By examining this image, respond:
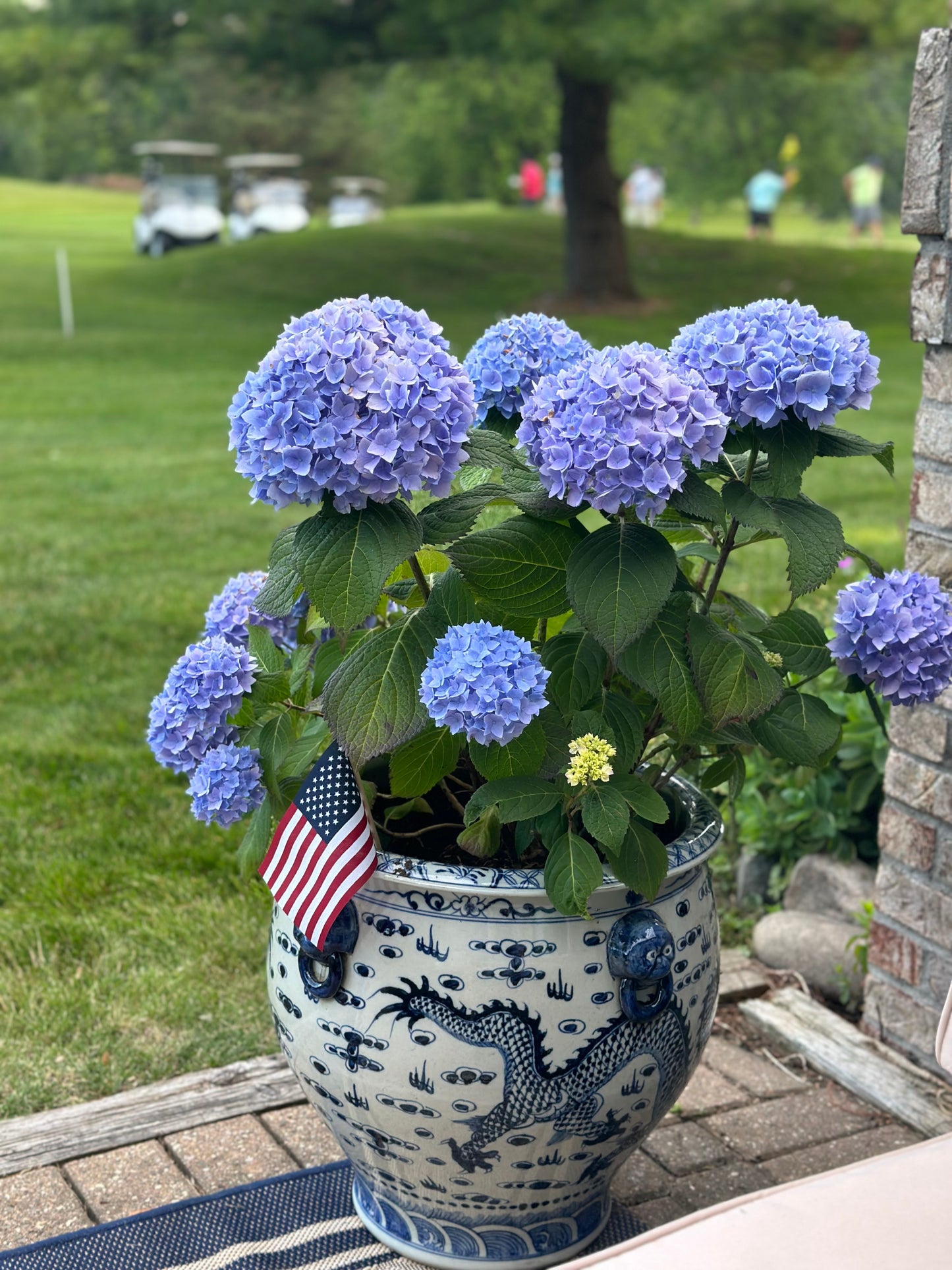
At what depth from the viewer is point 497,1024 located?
67.6 inches

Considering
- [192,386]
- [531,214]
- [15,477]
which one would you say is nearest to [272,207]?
[531,214]

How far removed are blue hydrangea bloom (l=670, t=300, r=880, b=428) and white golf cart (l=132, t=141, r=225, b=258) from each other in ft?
72.9

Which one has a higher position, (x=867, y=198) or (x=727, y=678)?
(x=727, y=678)

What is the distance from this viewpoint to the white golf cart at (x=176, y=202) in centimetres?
2286

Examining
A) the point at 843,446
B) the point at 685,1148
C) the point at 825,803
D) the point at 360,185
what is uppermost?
the point at 843,446

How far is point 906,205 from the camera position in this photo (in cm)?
230

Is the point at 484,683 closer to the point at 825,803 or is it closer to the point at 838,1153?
the point at 838,1153

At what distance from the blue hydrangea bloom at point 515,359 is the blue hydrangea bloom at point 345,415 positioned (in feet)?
1.13

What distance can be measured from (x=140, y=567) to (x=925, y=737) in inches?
158

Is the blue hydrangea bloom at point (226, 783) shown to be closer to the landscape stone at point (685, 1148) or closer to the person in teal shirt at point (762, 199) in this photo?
the landscape stone at point (685, 1148)

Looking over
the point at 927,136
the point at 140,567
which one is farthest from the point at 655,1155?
the point at 140,567

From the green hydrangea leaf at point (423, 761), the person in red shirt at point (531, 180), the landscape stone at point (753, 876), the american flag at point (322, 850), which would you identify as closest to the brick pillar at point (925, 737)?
the landscape stone at point (753, 876)

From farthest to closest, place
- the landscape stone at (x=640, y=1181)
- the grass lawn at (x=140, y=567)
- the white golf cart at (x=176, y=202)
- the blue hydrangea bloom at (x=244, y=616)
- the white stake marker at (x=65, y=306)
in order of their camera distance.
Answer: the white golf cart at (x=176, y=202), the white stake marker at (x=65, y=306), the grass lawn at (x=140, y=567), the landscape stone at (x=640, y=1181), the blue hydrangea bloom at (x=244, y=616)

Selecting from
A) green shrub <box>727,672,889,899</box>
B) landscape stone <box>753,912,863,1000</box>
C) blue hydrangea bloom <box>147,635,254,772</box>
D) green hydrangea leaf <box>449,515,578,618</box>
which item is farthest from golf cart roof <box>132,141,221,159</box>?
green hydrangea leaf <box>449,515,578,618</box>
